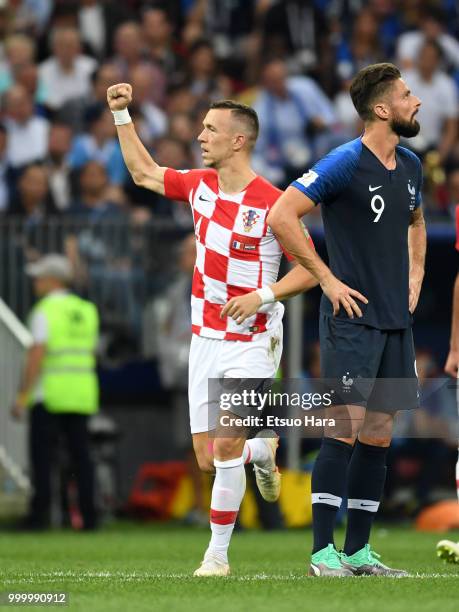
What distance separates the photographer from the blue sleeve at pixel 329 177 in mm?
7316

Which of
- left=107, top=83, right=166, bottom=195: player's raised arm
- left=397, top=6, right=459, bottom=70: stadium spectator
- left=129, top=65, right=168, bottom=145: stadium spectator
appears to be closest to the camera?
left=107, top=83, right=166, bottom=195: player's raised arm

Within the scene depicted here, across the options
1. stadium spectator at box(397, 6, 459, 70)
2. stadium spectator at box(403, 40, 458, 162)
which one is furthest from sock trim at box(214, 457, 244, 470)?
stadium spectator at box(397, 6, 459, 70)

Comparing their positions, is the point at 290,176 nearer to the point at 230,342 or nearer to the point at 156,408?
the point at 156,408

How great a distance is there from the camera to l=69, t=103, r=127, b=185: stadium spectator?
15.8 m

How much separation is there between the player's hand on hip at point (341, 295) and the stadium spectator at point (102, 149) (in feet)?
28.3

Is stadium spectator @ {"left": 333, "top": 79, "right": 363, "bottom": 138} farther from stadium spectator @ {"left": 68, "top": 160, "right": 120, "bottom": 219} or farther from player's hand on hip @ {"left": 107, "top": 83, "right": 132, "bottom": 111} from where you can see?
player's hand on hip @ {"left": 107, "top": 83, "right": 132, "bottom": 111}

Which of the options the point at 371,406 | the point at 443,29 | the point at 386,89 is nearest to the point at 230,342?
the point at 371,406

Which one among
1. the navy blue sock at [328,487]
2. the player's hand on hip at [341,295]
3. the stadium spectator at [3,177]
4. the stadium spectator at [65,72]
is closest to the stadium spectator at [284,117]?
the stadium spectator at [65,72]

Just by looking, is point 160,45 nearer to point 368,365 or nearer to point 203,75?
point 203,75

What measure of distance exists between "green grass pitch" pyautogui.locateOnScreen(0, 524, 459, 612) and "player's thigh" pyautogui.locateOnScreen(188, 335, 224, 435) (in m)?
0.78

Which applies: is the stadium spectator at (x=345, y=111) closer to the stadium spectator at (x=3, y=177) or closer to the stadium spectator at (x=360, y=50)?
the stadium spectator at (x=360, y=50)

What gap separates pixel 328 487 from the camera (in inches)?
290

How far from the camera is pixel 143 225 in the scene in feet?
47.6

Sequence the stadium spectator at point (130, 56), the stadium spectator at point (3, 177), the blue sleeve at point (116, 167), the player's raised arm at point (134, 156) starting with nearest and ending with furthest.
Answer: the player's raised arm at point (134, 156), the stadium spectator at point (3, 177), the blue sleeve at point (116, 167), the stadium spectator at point (130, 56)
